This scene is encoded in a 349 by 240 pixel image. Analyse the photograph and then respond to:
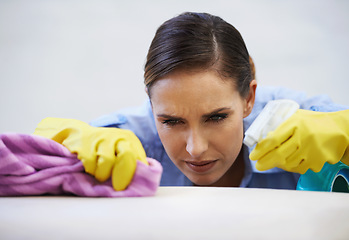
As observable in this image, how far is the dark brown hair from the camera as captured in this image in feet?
2.68

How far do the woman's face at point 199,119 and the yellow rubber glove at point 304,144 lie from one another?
13 centimetres

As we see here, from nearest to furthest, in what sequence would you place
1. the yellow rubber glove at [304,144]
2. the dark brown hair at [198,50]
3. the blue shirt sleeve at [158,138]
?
the yellow rubber glove at [304,144] < the dark brown hair at [198,50] < the blue shirt sleeve at [158,138]

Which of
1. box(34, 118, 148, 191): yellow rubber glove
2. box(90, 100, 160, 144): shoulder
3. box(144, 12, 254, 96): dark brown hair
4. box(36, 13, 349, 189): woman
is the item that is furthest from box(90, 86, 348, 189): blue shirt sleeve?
box(34, 118, 148, 191): yellow rubber glove

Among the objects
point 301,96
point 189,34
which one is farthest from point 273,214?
point 301,96

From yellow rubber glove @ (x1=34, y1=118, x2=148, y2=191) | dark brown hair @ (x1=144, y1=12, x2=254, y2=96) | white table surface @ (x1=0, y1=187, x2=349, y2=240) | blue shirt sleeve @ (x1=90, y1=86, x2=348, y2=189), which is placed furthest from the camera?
blue shirt sleeve @ (x1=90, y1=86, x2=348, y2=189)

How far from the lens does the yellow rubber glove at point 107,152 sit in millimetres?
536

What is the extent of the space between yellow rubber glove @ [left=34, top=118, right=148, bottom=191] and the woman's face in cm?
18

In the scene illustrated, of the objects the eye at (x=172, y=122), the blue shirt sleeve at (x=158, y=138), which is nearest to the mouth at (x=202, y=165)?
the eye at (x=172, y=122)

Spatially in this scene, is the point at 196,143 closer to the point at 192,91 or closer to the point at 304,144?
the point at 192,91

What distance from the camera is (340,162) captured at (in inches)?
31.3

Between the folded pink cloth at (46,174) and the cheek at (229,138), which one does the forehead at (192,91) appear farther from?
the folded pink cloth at (46,174)

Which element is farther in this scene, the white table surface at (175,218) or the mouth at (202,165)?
the mouth at (202,165)

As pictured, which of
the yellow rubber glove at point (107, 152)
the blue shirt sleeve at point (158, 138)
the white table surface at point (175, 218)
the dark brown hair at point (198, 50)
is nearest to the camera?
the white table surface at point (175, 218)

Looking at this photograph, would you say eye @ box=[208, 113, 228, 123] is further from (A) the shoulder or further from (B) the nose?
(A) the shoulder
